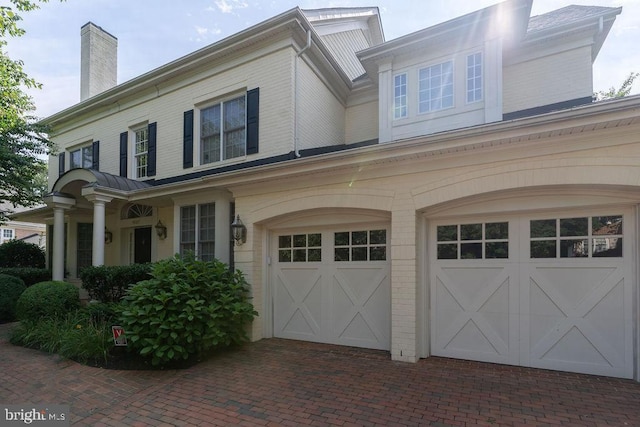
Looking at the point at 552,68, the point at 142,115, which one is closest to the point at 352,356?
the point at 552,68

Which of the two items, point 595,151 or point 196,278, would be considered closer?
point 595,151

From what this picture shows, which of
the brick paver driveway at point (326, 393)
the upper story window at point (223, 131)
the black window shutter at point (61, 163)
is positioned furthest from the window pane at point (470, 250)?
the black window shutter at point (61, 163)

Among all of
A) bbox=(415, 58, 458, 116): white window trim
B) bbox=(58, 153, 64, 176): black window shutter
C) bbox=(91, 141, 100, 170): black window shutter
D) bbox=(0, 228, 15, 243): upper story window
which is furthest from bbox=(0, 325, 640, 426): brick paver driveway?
bbox=(0, 228, 15, 243): upper story window

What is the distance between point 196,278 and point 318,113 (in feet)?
17.1

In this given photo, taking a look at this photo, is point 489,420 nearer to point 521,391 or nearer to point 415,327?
point 521,391

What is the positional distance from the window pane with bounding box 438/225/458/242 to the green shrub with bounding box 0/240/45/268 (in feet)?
52.8

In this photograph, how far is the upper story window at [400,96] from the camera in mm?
7773

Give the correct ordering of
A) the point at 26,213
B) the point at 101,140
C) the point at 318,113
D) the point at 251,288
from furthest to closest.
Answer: the point at 26,213 < the point at 101,140 < the point at 318,113 < the point at 251,288

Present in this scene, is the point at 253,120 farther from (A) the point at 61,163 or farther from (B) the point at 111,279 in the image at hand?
(A) the point at 61,163

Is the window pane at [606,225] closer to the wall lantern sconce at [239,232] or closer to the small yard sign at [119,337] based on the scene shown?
the wall lantern sconce at [239,232]

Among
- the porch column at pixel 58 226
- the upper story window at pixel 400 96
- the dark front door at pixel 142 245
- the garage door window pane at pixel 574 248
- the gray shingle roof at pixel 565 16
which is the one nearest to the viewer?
the garage door window pane at pixel 574 248

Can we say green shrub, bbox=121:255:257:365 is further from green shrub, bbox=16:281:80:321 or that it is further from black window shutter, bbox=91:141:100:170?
black window shutter, bbox=91:141:100:170

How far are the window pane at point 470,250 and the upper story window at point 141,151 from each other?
9.10 meters

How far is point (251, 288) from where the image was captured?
6.70 meters
